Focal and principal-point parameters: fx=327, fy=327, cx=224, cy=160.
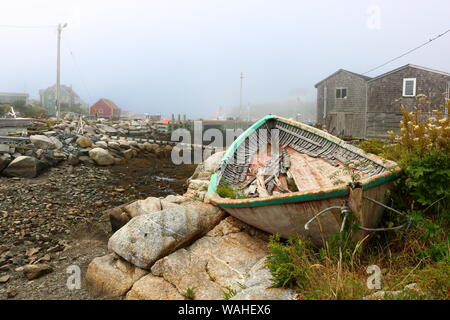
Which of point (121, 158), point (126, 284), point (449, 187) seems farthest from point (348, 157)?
point (121, 158)

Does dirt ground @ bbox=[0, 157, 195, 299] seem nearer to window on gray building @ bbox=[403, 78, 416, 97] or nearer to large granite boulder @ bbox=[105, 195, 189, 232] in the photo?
large granite boulder @ bbox=[105, 195, 189, 232]

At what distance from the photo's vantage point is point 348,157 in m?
7.10

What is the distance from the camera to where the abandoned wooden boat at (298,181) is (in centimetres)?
411

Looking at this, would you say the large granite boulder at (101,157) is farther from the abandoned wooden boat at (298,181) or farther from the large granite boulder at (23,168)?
the abandoned wooden boat at (298,181)

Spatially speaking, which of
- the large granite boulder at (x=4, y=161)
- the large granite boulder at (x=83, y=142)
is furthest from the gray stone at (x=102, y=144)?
the large granite boulder at (x=4, y=161)

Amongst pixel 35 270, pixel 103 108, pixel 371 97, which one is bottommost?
pixel 35 270

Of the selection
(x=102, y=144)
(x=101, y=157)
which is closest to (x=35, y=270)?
(x=101, y=157)

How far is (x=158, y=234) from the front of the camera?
5414 millimetres

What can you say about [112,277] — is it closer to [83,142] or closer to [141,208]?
[141,208]

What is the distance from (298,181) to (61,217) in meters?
6.65

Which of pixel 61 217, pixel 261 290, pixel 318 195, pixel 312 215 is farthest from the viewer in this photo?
pixel 61 217

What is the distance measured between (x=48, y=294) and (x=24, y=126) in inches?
738

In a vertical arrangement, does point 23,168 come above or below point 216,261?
above

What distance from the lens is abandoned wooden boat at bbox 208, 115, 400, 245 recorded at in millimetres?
4113
